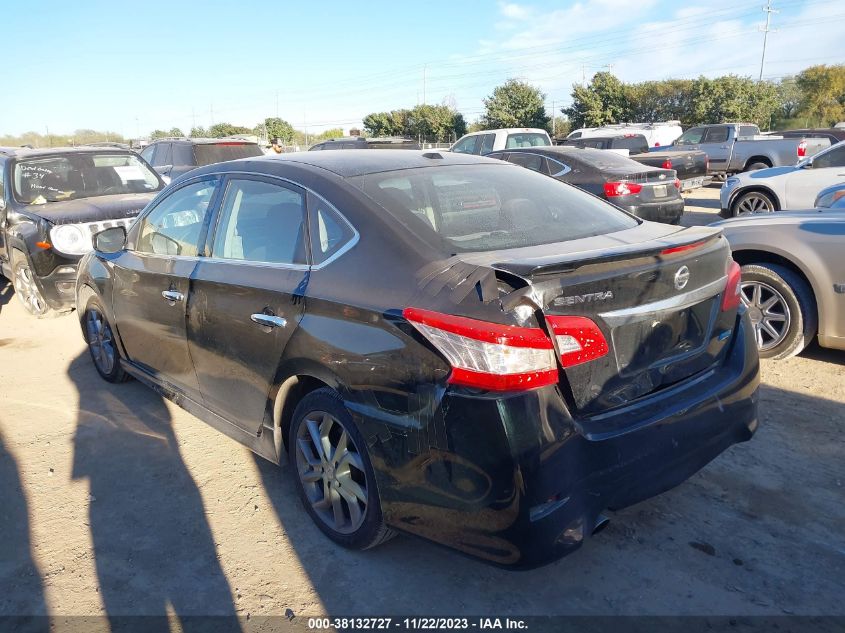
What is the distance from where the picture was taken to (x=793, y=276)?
15.6ft

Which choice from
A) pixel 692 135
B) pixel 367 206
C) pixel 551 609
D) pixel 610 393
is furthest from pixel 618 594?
pixel 692 135

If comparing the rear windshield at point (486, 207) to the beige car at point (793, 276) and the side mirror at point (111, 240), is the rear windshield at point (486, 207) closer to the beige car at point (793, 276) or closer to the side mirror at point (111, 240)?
the beige car at point (793, 276)

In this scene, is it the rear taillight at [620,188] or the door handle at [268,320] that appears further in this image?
the rear taillight at [620,188]

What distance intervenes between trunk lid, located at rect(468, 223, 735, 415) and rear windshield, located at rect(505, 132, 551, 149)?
12.5 m

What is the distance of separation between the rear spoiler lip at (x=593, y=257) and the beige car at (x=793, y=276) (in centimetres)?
227

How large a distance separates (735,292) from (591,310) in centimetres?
104

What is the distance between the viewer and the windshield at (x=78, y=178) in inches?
300

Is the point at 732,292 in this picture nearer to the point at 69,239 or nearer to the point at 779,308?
the point at 779,308

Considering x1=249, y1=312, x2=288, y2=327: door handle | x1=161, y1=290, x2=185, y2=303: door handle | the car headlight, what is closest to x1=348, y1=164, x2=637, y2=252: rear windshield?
x1=249, y1=312, x2=288, y2=327: door handle

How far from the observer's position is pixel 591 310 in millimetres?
2363

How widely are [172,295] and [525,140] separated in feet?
42.0

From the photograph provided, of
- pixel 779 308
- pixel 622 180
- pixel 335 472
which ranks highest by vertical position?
pixel 622 180

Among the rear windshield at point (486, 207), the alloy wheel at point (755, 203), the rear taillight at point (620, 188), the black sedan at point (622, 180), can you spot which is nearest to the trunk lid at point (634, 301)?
the rear windshield at point (486, 207)

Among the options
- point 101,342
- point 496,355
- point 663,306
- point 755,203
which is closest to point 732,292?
point 663,306
